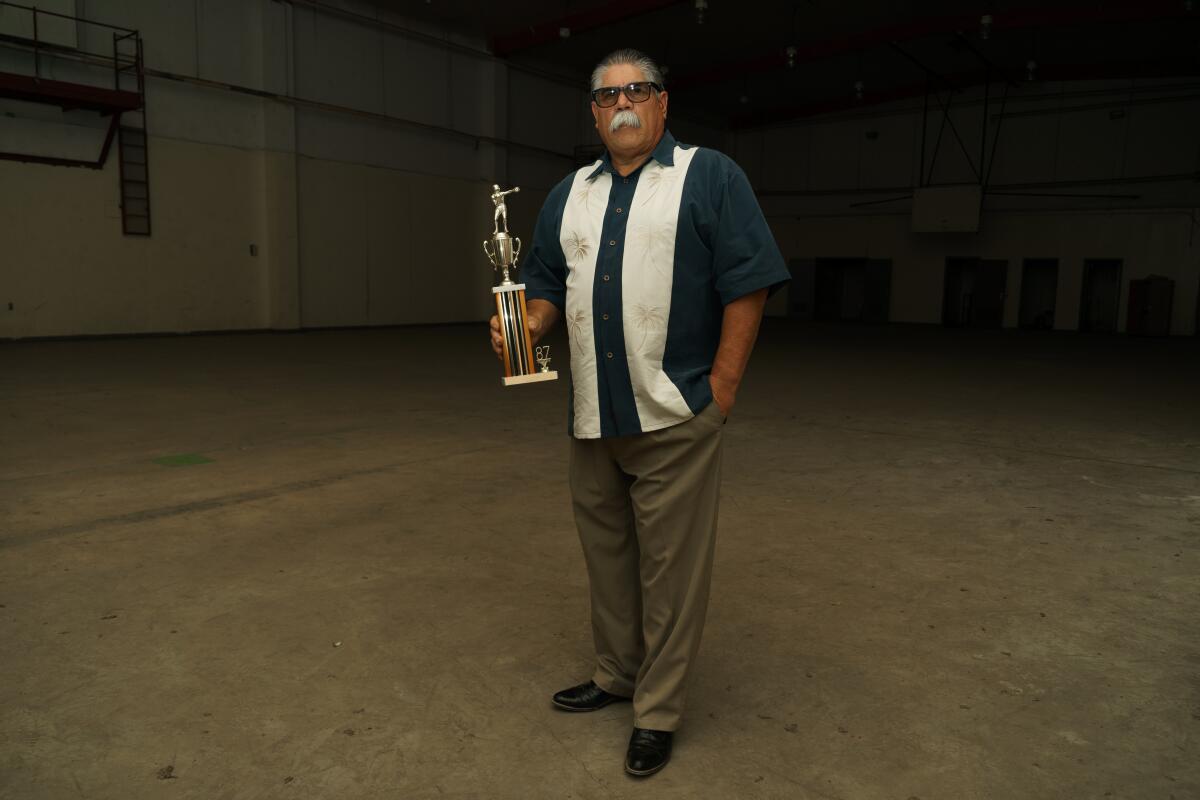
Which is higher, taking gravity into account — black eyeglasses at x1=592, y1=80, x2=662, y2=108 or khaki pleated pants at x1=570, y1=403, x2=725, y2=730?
black eyeglasses at x1=592, y1=80, x2=662, y2=108

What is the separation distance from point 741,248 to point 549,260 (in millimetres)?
525

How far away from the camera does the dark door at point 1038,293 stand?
64.7 ft

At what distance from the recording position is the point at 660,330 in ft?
6.12

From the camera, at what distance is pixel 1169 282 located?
17.8 m

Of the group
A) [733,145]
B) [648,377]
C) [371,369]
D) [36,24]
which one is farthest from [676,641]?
[733,145]

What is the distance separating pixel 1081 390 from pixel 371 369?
733 centimetres

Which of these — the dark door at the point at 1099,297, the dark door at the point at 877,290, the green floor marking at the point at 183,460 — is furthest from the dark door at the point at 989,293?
the green floor marking at the point at 183,460

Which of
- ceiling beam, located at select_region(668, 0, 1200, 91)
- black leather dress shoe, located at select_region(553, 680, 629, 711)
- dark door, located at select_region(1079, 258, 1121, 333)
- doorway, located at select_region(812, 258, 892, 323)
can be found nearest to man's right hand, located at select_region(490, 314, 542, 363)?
black leather dress shoe, located at select_region(553, 680, 629, 711)

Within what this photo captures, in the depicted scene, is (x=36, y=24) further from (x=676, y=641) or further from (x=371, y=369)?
(x=676, y=641)

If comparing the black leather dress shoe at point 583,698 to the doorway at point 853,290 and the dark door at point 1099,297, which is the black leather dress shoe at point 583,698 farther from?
the doorway at point 853,290

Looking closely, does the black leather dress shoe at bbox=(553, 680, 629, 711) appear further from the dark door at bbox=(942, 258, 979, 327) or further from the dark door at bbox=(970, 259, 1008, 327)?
the dark door at bbox=(942, 258, 979, 327)

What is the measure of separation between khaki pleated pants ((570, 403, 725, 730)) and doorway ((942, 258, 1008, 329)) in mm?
20593

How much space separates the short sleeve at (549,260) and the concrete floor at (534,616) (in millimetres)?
1030

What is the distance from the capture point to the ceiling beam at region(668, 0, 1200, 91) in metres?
12.9
